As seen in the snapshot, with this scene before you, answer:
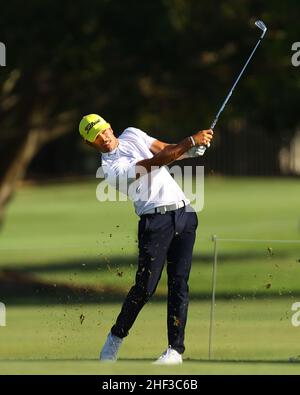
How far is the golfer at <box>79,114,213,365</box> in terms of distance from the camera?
43.8 feet

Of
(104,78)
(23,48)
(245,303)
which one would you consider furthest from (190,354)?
(104,78)

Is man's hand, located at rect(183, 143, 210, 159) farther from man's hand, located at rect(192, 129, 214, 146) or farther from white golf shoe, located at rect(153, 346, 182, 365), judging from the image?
white golf shoe, located at rect(153, 346, 182, 365)

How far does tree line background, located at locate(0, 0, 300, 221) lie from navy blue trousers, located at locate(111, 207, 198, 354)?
36.6 feet

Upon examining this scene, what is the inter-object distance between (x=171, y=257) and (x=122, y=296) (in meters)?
10.2

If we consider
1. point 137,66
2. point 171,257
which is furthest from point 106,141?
point 137,66

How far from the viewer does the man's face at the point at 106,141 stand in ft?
44.2

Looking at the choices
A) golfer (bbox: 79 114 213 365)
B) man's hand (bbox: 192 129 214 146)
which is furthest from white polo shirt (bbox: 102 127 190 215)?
man's hand (bbox: 192 129 214 146)

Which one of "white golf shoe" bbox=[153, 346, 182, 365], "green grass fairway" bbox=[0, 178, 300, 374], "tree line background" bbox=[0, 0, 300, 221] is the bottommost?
"white golf shoe" bbox=[153, 346, 182, 365]

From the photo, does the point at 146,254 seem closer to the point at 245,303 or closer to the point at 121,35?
the point at 245,303

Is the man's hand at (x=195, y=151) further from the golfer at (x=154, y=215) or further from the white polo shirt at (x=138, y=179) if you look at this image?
the white polo shirt at (x=138, y=179)

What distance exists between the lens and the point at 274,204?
169ft
